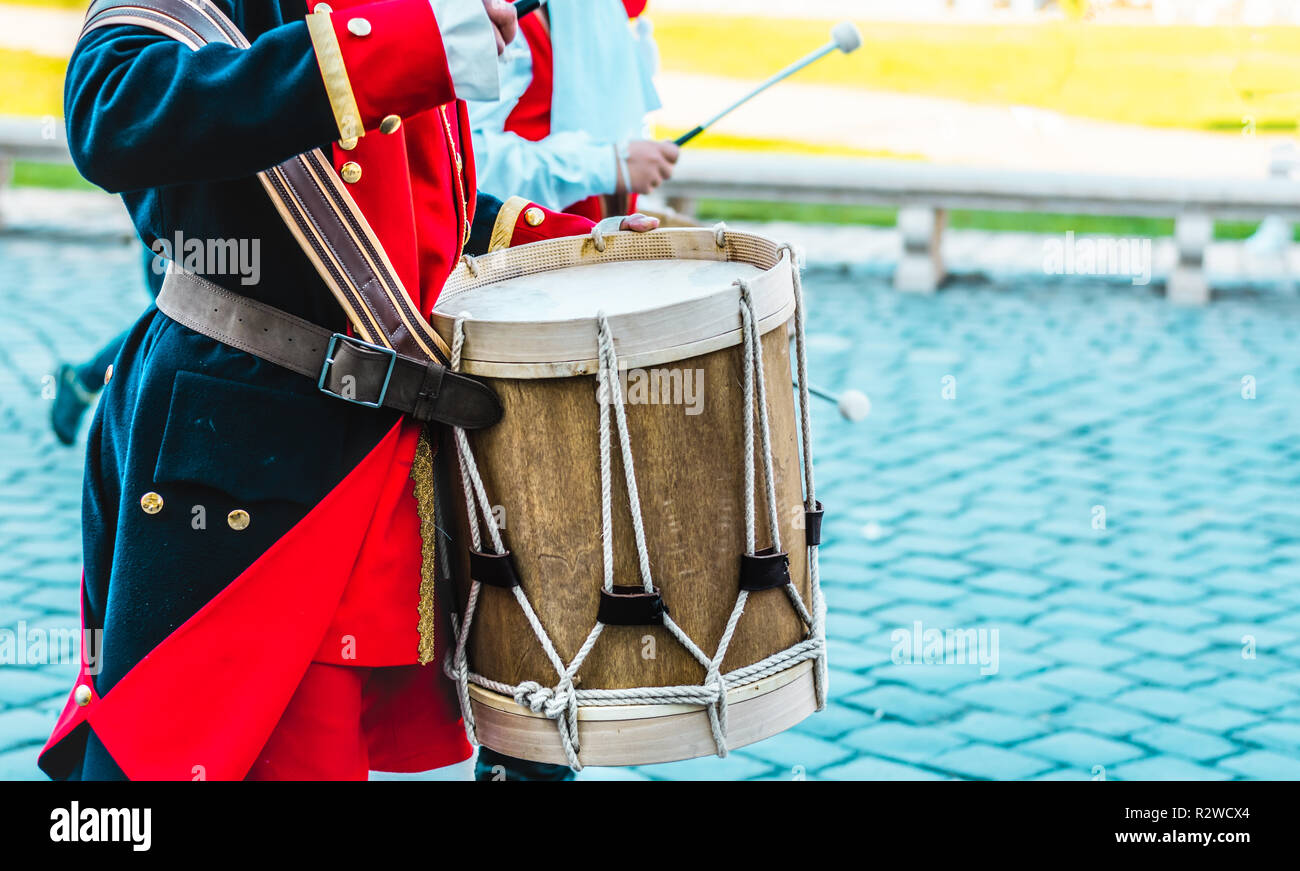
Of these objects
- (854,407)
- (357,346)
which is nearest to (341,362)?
(357,346)

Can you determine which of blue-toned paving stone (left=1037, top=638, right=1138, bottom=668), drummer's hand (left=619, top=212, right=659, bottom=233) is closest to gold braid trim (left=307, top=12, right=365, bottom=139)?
drummer's hand (left=619, top=212, right=659, bottom=233)

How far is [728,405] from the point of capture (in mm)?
1781

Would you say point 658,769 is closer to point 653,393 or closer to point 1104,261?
point 653,393

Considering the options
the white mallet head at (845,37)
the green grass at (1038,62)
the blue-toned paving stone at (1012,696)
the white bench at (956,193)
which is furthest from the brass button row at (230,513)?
the green grass at (1038,62)

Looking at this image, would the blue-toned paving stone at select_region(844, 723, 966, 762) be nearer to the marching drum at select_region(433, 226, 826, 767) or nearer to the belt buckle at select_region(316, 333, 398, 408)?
the marching drum at select_region(433, 226, 826, 767)

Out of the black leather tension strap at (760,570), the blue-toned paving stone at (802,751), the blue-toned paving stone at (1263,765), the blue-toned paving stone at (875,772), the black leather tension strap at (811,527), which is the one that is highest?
the black leather tension strap at (811,527)

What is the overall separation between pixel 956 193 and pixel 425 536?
5.97 metres

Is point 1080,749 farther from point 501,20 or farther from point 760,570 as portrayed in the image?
point 501,20

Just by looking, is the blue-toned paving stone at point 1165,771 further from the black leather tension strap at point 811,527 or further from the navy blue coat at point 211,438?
the navy blue coat at point 211,438

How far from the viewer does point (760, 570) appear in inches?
71.7

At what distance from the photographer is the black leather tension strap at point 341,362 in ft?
5.71

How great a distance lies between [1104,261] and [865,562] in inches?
173

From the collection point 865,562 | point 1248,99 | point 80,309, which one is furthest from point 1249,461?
point 1248,99

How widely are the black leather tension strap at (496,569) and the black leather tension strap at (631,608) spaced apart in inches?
4.5
